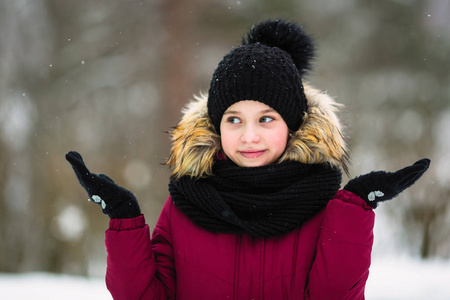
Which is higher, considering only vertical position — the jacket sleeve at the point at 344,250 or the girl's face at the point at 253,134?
the girl's face at the point at 253,134

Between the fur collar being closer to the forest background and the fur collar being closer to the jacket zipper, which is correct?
the jacket zipper

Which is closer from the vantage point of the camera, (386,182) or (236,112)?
(386,182)

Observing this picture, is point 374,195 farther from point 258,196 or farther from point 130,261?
point 130,261

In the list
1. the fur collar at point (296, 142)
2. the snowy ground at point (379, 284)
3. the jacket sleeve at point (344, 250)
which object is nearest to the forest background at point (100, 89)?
the snowy ground at point (379, 284)

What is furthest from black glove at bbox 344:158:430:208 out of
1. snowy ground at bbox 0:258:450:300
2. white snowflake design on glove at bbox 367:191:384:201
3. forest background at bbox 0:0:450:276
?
forest background at bbox 0:0:450:276

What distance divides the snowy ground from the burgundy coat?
2.29m

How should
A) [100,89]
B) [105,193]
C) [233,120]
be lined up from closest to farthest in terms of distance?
[105,193], [233,120], [100,89]

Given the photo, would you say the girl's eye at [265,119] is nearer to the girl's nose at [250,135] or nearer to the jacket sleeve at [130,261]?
the girl's nose at [250,135]

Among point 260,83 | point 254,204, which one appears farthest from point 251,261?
point 260,83

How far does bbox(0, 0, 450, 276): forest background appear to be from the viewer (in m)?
4.75

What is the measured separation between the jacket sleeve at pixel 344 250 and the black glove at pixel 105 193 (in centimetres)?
72

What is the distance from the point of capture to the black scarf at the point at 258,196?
1.55 metres

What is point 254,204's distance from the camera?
1.57 metres

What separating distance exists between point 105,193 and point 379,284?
3056 mm
